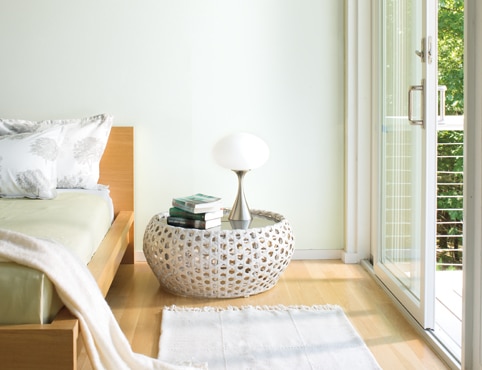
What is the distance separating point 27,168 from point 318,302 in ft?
5.34

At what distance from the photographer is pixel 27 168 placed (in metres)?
3.57

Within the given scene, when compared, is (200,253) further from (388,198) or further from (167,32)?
(167,32)

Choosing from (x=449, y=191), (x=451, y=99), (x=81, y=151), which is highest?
(x=451, y=99)

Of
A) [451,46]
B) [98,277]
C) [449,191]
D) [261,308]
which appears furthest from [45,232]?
[449,191]

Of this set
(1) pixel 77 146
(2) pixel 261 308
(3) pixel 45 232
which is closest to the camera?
(3) pixel 45 232

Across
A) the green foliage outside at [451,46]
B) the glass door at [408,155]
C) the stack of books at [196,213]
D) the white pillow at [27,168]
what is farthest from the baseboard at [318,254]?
the white pillow at [27,168]

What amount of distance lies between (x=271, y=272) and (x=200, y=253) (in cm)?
40

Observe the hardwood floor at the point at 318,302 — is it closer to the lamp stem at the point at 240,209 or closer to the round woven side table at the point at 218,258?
the round woven side table at the point at 218,258

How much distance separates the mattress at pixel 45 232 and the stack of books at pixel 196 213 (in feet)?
1.21

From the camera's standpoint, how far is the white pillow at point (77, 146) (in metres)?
3.95

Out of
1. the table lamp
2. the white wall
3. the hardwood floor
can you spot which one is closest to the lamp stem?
the table lamp

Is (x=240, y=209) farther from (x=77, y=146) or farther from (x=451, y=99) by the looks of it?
(x=451, y=99)

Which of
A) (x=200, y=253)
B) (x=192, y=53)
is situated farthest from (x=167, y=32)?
(x=200, y=253)

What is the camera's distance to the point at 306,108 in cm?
436
